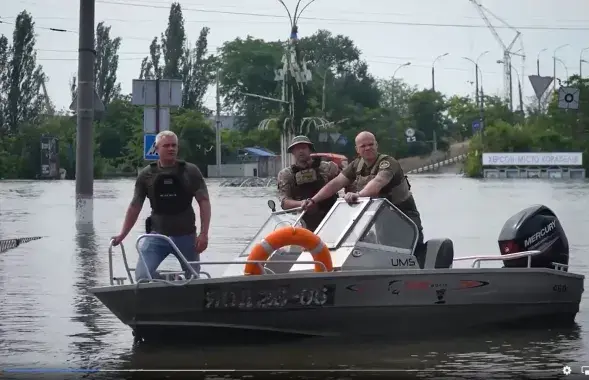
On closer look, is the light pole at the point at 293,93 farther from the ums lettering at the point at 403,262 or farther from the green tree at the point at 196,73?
the ums lettering at the point at 403,262

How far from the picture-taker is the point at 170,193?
1238cm

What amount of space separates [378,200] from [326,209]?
996 mm

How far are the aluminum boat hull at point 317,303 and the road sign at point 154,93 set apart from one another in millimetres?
14946

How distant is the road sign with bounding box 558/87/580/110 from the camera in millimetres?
112425

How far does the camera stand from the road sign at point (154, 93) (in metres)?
27.0

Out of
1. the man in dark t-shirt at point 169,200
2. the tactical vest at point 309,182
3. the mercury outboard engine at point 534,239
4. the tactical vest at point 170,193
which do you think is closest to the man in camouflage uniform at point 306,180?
the tactical vest at point 309,182

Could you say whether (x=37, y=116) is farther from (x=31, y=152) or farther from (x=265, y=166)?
(x=265, y=166)

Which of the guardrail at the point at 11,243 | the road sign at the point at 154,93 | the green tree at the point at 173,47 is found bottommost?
the guardrail at the point at 11,243

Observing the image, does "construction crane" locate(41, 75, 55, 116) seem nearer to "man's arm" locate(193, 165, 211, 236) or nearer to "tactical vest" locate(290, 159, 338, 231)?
"tactical vest" locate(290, 159, 338, 231)

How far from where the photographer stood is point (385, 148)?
5266 inches

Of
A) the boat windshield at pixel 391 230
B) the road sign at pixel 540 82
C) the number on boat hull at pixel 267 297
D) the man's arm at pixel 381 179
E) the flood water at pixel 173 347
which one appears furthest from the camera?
the road sign at pixel 540 82

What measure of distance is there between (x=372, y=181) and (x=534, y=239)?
182 centimetres

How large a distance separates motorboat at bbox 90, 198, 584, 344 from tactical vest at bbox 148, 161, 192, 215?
1.22 ft

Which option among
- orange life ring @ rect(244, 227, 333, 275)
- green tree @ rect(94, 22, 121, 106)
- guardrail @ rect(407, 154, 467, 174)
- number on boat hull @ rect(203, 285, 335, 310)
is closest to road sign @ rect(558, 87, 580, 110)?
guardrail @ rect(407, 154, 467, 174)
